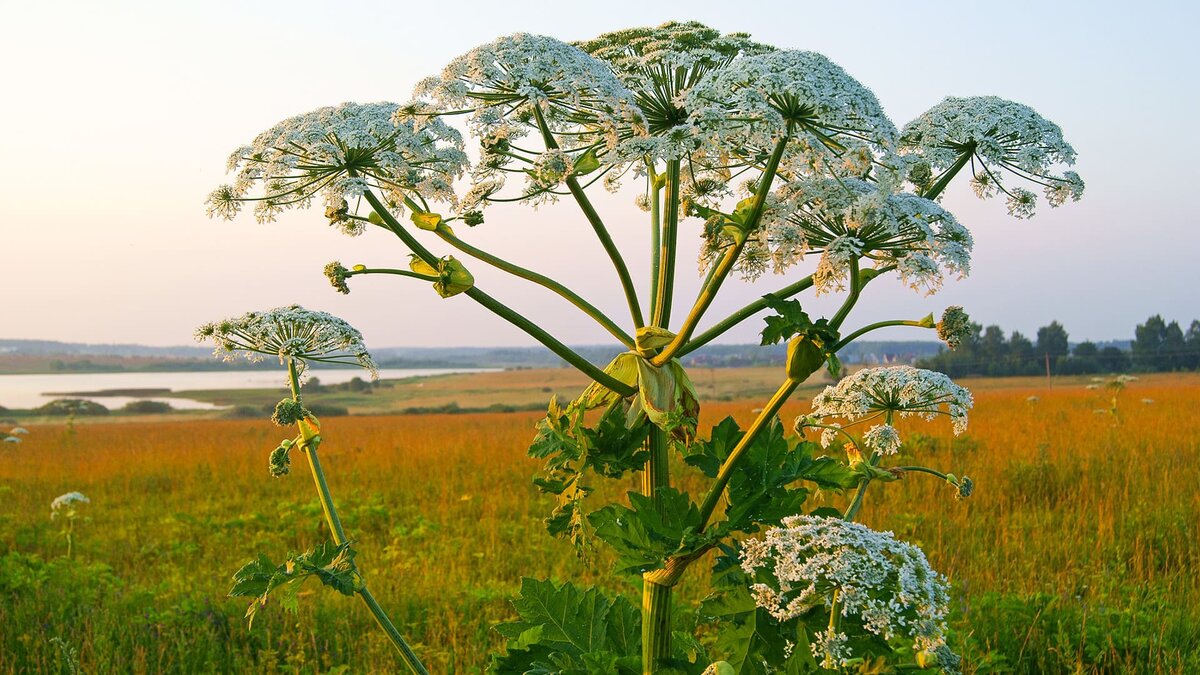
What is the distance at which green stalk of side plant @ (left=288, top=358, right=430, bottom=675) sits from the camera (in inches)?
114

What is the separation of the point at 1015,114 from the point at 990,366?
129 ft

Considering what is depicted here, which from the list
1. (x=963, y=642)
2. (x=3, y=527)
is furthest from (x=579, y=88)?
(x=3, y=527)

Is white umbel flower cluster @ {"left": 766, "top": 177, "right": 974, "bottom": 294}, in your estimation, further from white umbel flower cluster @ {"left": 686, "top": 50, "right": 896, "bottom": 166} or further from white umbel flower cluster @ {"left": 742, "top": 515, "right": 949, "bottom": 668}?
white umbel flower cluster @ {"left": 742, "top": 515, "right": 949, "bottom": 668}

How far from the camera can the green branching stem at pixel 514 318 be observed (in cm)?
243

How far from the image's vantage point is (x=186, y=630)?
5.78m

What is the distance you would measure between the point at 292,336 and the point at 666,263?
1.42 meters

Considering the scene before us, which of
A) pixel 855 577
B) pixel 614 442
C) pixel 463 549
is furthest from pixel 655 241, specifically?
pixel 463 549

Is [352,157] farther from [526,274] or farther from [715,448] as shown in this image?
[715,448]

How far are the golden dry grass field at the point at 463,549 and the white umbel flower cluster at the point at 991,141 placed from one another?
1.83m

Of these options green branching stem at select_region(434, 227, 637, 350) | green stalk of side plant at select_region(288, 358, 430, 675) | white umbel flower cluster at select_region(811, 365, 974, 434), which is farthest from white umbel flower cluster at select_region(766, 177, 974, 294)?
green stalk of side plant at select_region(288, 358, 430, 675)

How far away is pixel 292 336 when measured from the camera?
3.13 m

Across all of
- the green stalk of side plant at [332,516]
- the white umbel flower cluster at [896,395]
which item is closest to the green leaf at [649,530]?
the green stalk of side plant at [332,516]

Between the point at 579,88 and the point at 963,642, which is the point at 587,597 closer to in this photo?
the point at 579,88

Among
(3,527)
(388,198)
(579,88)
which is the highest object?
(579,88)
